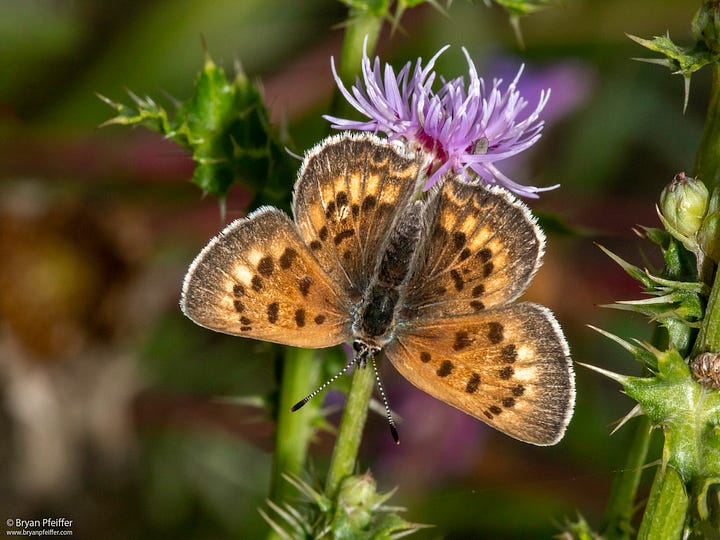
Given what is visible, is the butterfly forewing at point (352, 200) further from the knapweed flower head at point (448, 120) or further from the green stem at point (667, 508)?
the green stem at point (667, 508)

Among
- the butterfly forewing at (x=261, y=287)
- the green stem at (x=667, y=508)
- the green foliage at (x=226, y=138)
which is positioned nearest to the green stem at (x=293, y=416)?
the butterfly forewing at (x=261, y=287)

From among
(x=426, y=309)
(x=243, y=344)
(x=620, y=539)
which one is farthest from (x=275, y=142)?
(x=243, y=344)

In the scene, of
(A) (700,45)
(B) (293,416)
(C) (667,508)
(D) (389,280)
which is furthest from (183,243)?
(C) (667,508)

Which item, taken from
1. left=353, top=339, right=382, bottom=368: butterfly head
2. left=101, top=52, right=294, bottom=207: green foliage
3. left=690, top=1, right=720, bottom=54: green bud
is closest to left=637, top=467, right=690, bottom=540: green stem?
left=353, top=339, right=382, bottom=368: butterfly head

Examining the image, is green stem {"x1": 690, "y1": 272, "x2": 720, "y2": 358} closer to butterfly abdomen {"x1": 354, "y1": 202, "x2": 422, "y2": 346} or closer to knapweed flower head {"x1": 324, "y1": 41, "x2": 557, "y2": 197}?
knapweed flower head {"x1": 324, "y1": 41, "x2": 557, "y2": 197}

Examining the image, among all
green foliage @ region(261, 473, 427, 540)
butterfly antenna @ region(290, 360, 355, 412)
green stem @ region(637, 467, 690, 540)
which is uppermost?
butterfly antenna @ region(290, 360, 355, 412)

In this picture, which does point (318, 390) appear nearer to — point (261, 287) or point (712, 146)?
point (261, 287)
